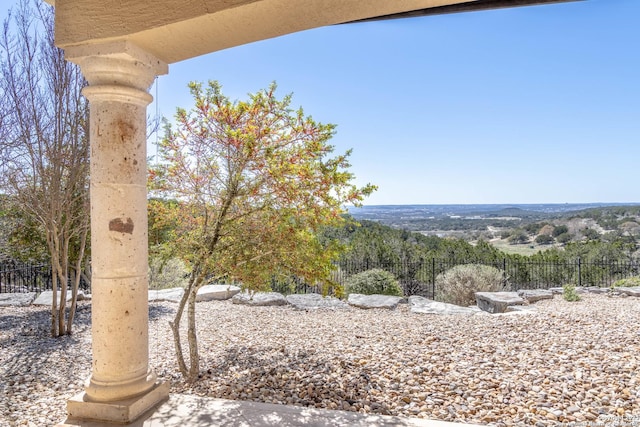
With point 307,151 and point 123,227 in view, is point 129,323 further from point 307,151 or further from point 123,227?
point 307,151

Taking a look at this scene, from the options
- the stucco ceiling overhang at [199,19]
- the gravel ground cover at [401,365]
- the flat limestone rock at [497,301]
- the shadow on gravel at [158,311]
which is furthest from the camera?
the flat limestone rock at [497,301]

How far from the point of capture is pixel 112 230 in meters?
2.14

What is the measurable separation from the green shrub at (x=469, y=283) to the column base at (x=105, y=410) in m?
7.20

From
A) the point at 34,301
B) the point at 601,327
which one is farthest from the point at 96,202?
the point at 34,301

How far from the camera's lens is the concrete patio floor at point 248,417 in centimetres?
212

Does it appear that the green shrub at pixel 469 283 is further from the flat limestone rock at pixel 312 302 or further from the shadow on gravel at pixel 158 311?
the shadow on gravel at pixel 158 311

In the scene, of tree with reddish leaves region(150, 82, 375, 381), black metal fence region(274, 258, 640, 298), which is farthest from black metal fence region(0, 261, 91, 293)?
tree with reddish leaves region(150, 82, 375, 381)

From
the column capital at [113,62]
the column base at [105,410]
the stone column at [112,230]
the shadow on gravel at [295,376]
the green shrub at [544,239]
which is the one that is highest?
the column capital at [113,62]

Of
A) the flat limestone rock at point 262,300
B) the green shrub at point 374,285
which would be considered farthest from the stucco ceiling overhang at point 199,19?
the green shrub at point 374,285

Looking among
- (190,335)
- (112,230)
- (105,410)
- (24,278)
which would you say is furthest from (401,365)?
(24,278)

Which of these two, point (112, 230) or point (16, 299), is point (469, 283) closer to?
point (112, 230)

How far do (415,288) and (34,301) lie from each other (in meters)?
8.68

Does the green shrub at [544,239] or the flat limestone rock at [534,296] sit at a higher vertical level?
the flat limestone rock at [534,296]

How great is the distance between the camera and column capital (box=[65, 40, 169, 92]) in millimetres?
2090
